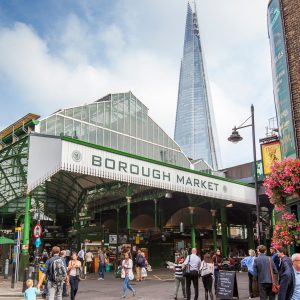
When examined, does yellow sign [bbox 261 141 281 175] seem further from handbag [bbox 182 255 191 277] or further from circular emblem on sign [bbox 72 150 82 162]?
handbag [bbox 182 255 191 277]

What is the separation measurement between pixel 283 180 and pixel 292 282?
5725mm

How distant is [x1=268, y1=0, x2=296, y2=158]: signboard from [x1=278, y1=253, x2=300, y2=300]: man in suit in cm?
988

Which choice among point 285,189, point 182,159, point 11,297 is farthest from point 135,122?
point 285,189

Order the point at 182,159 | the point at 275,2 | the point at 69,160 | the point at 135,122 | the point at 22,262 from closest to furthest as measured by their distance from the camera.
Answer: the point at 275,2 → the point at 69,160 → the point at 22,262 → the point at 135,122 → the point at 182,159

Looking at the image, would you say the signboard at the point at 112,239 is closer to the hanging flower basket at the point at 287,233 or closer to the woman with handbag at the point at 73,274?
the woman with handbag at the point at 73,274

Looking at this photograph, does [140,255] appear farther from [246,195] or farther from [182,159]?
[182,159]

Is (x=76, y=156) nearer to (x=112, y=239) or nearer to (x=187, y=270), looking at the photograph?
(x=187, y=270)

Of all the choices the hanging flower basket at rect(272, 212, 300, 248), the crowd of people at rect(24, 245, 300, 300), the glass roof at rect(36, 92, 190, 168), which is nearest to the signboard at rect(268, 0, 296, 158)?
the hanging flower basket at rect(272, 212, 300, 248)

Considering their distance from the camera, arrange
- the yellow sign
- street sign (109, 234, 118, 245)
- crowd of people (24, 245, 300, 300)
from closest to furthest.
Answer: crowd of people (24, 245, 300, 300) < the yellow sign < street sign (109, 234, 118, 245)

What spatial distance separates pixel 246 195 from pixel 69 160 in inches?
707

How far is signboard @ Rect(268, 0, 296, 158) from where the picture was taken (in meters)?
16.7

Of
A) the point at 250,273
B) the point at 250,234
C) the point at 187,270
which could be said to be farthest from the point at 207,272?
the point at 250,234

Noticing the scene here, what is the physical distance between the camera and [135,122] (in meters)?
38.4

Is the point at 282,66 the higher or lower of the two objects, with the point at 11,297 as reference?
higher
